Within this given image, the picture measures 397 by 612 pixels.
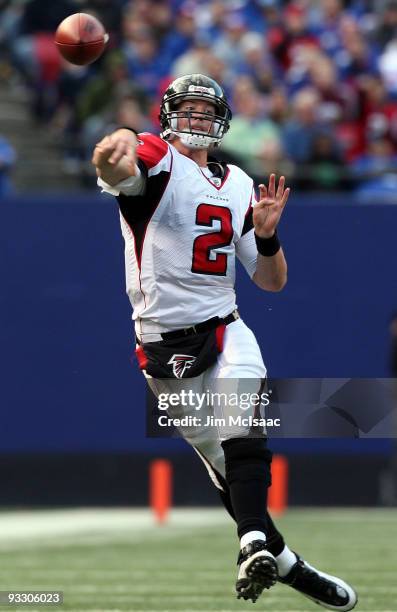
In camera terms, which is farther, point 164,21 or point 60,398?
point 164,21

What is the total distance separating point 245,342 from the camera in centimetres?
663

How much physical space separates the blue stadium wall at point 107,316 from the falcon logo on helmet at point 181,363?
23.7ft

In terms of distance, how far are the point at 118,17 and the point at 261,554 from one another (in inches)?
447

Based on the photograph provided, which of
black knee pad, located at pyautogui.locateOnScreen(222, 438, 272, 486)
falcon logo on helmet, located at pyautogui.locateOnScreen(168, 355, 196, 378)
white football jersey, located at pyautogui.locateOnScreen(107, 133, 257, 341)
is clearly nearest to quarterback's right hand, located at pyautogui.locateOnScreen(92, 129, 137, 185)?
white football jersey, located at pyautogui.locateOnScreen(107, 133, 257, 341)

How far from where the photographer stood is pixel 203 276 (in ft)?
21.7

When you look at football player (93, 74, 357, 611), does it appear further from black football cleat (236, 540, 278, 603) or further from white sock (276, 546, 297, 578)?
black football cleat (236, 540, 278, 603)

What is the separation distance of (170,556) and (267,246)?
439 centimetres

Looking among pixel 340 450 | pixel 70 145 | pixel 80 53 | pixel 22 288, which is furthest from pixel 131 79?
pixel 80 53

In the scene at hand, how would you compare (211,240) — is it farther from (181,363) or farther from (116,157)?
(116,157)

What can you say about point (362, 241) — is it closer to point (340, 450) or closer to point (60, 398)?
point (340, 450)

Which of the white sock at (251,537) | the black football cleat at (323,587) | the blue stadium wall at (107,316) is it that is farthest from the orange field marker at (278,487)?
the white sock at (251,537)

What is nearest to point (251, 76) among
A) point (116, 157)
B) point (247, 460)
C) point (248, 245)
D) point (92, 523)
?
point (92, 523)

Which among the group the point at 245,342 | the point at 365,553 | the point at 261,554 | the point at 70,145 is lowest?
the point at 365,553

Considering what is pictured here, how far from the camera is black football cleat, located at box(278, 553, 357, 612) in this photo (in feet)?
22.1
